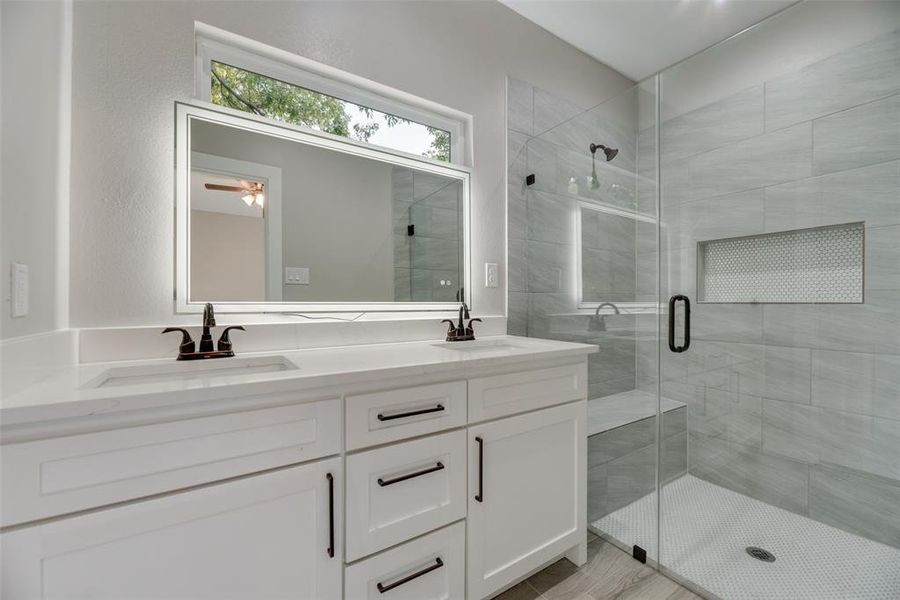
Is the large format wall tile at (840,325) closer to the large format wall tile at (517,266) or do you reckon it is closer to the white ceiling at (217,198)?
the large format wall tile at (517,266)

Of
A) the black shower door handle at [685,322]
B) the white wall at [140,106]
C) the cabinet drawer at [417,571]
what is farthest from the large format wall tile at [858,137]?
the cabinet drawer at [417,571]

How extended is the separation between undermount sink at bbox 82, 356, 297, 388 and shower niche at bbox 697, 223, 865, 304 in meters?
1.76

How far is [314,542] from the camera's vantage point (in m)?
0.90

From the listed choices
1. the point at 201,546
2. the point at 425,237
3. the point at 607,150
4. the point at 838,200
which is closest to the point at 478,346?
the point at 425,237

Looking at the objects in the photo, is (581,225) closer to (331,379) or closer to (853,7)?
(853,7)

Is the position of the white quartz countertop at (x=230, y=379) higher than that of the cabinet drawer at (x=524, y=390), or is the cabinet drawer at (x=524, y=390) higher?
the white quartz countertop at (x=230, y=379)

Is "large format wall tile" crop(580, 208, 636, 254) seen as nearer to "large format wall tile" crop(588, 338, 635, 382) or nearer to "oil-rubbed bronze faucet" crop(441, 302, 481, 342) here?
"large format wall tile" crop(588, 338, 635, 382)

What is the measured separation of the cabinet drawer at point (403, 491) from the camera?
3.10ft

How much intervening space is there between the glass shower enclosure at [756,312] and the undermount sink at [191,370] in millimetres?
1441

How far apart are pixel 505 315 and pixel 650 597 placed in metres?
1.25

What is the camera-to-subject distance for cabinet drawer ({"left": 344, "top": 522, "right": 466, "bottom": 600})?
0.96 meters

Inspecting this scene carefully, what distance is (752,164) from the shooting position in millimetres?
1587

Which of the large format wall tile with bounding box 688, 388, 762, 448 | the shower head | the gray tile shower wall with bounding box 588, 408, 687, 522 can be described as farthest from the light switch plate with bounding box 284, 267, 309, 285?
the large format wall tile with bounding box 688, 388, 762, 448

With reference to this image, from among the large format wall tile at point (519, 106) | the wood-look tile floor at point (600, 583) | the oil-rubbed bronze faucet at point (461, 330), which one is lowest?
the wood-look tile floor at point (600, 583)
